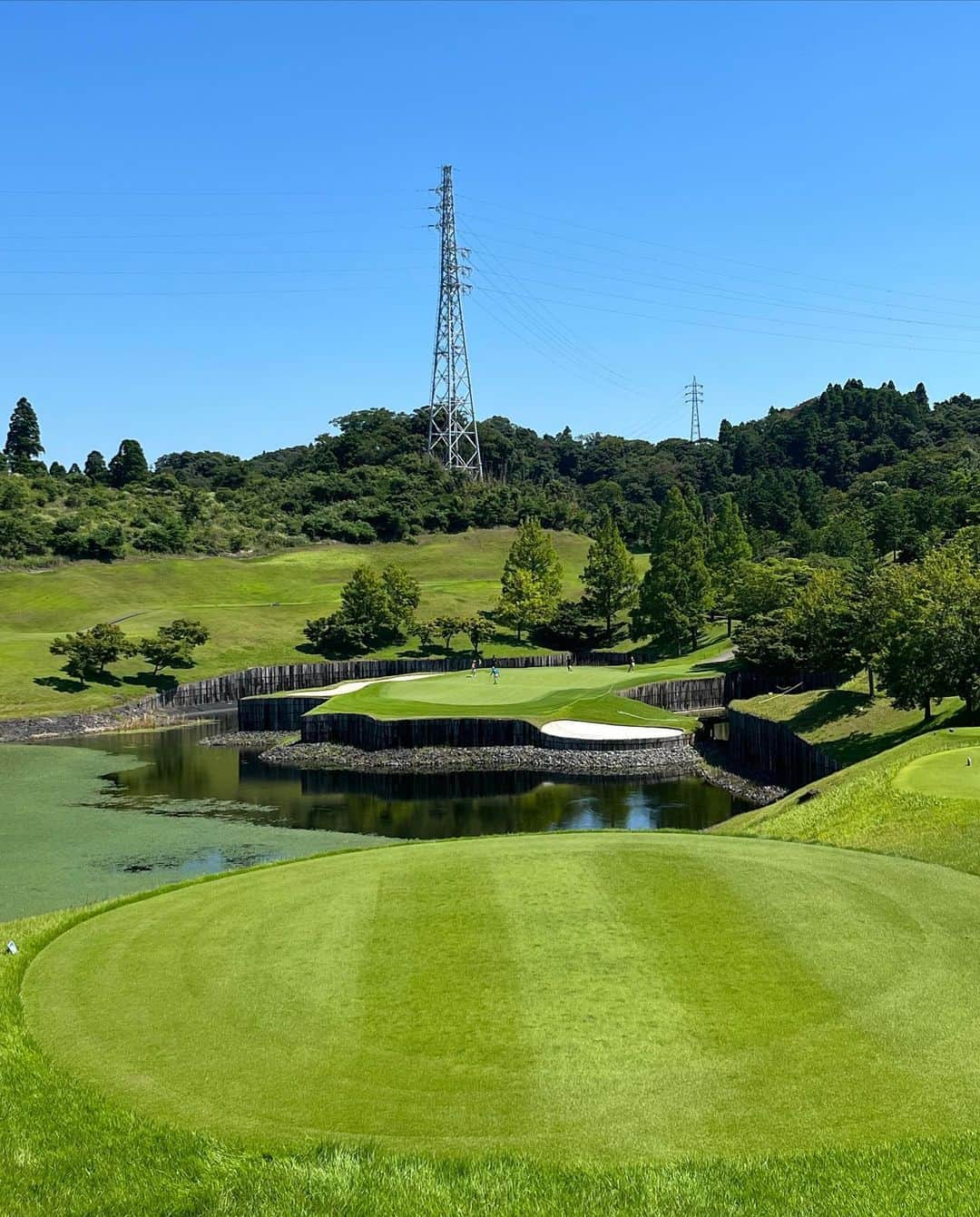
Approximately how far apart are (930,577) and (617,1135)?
43000 mm

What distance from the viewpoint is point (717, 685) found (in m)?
69.1

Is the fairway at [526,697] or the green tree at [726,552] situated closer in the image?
the fairway at [526,697]

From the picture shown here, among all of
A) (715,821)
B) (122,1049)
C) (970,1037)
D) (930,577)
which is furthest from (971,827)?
(930,577)

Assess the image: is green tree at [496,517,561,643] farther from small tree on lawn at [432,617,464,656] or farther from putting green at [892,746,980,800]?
putting green at [892,746,980,800]

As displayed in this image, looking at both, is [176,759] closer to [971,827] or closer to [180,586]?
[971,827]

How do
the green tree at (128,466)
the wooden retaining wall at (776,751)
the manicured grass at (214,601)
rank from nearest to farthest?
1. the wooden retaining wall at (776,751)
2. the manicured grass at (214,601)
3. the green tree at (128,466)

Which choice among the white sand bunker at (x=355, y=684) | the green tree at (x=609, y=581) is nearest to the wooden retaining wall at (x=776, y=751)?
the white sand bunker at (x=355, y=684)

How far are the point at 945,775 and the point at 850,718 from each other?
23420 mm

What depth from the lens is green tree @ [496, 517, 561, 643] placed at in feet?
316

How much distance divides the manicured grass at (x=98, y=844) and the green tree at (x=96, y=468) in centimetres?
9678

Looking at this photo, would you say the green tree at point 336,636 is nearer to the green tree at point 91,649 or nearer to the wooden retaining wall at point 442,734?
the green tree at point 91,649

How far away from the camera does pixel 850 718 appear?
163 feet

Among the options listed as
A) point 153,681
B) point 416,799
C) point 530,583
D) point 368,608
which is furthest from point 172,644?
point 416,799

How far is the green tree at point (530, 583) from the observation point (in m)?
96.2
